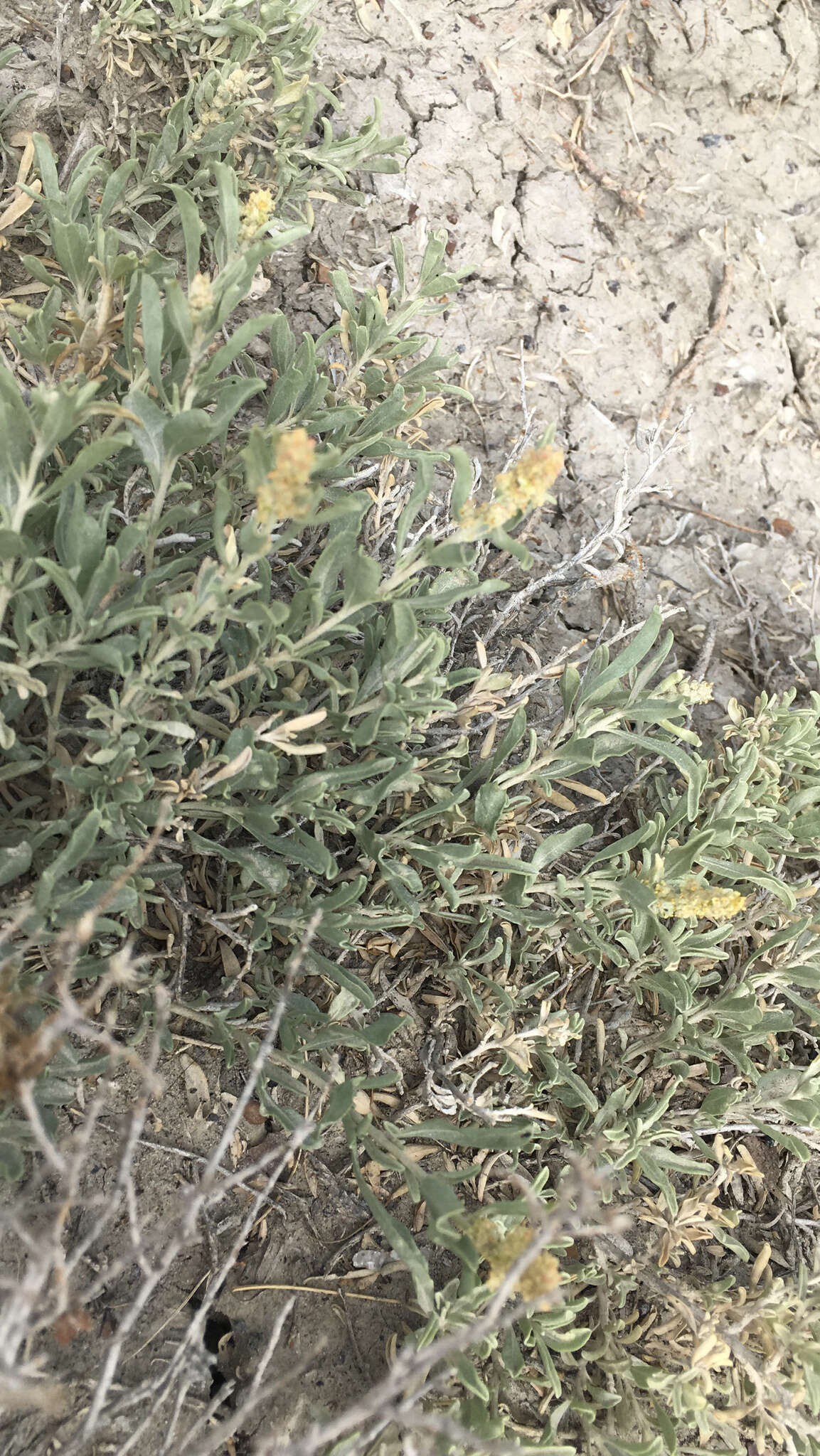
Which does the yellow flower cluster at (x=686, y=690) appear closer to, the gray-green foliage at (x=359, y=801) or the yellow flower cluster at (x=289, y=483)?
the gray-green foliage at (x=359, y=801)

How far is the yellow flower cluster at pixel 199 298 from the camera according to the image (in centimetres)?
183

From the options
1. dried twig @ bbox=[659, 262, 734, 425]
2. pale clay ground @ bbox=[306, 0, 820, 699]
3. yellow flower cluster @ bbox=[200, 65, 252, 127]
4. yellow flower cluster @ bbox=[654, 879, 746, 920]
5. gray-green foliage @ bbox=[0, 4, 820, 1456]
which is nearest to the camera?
gray-green foliage @ bbox=[0, 4, 820, 1456]

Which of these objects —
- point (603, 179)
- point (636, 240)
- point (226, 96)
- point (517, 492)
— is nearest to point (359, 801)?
point (517, 492)

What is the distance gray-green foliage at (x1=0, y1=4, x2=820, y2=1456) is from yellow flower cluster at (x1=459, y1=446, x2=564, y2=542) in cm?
7

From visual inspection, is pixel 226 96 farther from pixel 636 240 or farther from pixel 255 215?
pixel 636 240

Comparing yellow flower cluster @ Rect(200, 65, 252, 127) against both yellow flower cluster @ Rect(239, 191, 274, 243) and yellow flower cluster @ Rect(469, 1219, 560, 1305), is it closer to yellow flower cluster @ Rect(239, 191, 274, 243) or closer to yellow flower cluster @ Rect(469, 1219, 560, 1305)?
yellow flower cluster @ Rect(239, 191, 274, 243)

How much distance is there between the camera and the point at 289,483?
65.3 inches

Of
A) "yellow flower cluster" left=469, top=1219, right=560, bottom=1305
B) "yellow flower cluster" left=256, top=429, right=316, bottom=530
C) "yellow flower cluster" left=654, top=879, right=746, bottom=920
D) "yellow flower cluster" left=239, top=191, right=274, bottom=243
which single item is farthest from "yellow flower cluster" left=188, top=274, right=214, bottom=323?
"yellow flower cluster" left=469, top=1219, right=560, bottom=1305

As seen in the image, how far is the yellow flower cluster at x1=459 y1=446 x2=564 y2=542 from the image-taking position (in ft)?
5.96

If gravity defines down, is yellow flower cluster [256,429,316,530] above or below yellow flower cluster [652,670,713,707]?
above

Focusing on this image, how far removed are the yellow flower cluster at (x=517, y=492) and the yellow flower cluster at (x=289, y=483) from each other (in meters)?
0.33

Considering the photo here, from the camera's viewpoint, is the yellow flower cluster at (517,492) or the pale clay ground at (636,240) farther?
the pale clay ground at (636,240)

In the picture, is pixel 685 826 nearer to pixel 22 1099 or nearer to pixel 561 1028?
pixel 561 1028

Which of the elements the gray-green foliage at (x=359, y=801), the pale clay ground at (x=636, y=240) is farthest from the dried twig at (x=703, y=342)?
the gray-green foliage at (x=359, y=801)
